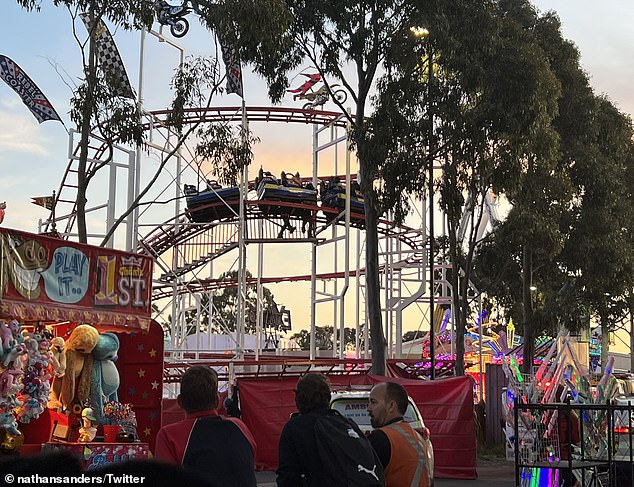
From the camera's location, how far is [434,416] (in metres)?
18.9

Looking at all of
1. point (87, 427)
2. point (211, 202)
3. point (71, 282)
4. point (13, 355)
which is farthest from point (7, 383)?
point (211, 202)

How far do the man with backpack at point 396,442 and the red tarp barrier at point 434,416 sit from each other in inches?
527

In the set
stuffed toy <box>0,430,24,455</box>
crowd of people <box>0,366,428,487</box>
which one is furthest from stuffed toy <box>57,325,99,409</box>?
crowd of people <box>0,366,428,487</box>

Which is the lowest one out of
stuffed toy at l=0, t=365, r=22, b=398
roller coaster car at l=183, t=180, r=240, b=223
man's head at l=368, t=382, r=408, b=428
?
man's head at l=368, t=382, r=408, b=428

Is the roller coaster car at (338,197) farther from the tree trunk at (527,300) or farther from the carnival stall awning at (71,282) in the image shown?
the carnival stall awning at (71,282)

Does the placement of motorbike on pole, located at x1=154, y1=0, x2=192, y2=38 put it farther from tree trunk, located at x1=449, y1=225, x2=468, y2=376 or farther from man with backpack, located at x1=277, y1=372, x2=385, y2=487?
man with backpack, located at x1=277, y1=372, x2=385, y2=487

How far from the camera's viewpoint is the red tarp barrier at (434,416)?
61.6 ft

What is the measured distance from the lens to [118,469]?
1316 millimetres

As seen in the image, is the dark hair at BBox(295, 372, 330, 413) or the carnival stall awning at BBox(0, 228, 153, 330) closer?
the dark hair at BBox(295, 372, 330, 413)

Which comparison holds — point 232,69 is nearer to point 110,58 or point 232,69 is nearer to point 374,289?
point 110,58

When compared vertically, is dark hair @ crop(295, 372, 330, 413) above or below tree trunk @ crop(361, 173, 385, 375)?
below

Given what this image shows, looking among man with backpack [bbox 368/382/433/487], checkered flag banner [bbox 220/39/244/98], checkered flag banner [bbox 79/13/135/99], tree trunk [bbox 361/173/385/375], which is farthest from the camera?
tree trunk [bbox 361/173/385/375]

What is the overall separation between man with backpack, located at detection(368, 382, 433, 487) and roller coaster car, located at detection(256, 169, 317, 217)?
2376 centimetres

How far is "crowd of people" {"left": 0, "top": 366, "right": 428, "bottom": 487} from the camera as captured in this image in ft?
15.6
